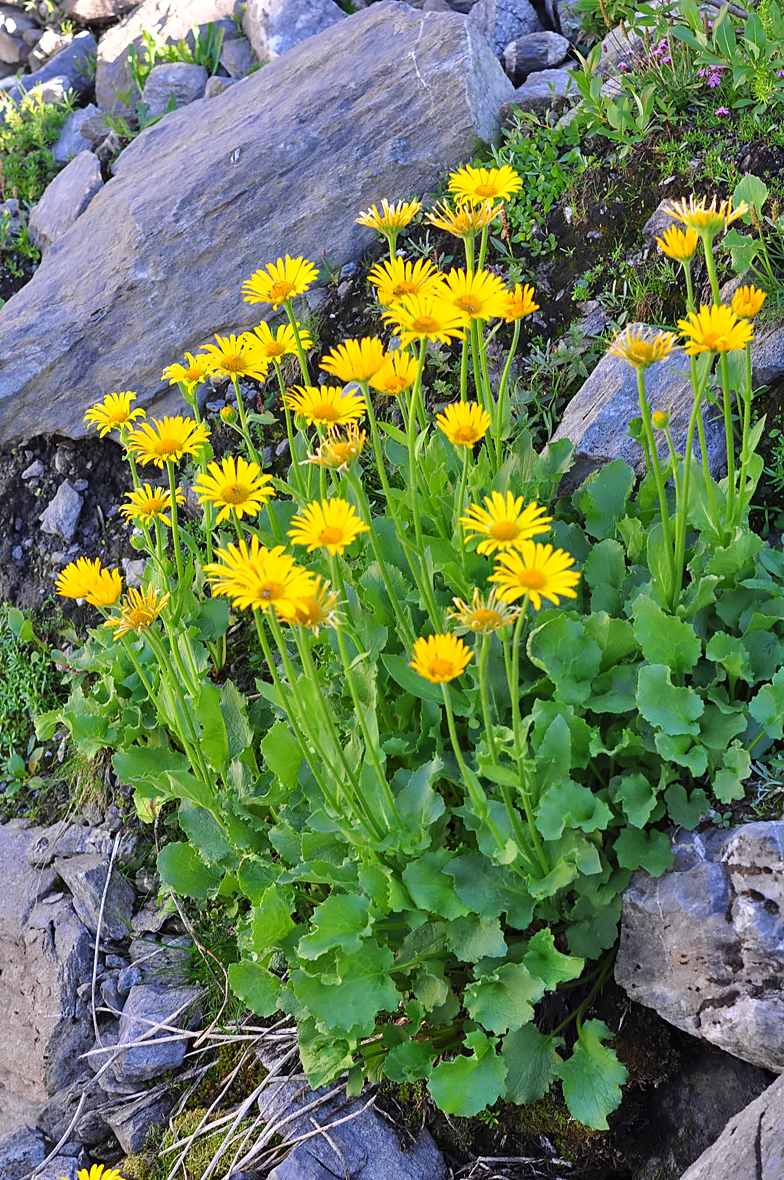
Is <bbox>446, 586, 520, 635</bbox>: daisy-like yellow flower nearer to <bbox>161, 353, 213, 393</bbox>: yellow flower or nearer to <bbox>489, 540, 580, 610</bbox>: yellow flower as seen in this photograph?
<bbox>489, 540, 580, 610</bbox>: yellow flower

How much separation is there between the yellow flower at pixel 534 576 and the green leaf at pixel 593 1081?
109cm

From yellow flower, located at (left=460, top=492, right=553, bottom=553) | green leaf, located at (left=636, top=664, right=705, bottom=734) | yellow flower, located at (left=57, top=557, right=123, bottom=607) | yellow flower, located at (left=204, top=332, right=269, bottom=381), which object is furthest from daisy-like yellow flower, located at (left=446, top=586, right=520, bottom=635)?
yellow flower, located at (left=204, top=332, right=269, bottom=381)

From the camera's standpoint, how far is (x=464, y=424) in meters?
2.20

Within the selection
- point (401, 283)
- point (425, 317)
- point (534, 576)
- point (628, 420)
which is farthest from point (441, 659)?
point (628, 420)

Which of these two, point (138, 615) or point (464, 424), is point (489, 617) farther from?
point (138, 615)

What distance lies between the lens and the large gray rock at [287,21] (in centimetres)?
524

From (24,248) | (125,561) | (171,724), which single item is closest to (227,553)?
(171,724)

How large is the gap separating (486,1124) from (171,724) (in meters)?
1.28

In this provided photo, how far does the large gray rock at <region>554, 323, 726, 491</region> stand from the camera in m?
2.85

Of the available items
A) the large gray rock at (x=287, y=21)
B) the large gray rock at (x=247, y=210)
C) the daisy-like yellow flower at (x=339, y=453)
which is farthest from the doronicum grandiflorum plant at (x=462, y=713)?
the large gray rock at (x=287, y=21)

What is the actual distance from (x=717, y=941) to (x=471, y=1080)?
1.98 feet

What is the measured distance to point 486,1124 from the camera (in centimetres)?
229

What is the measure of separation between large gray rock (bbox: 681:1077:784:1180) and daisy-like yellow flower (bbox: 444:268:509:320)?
5.30 ft

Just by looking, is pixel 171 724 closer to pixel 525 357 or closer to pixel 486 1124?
pixel 486 1124
